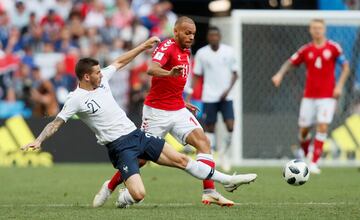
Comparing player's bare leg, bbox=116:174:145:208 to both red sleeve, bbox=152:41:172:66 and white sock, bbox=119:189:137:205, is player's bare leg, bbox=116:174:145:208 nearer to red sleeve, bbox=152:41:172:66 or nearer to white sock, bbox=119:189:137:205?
white sock, bbox=119:189:137:205

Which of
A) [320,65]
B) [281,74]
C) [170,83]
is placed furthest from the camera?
[320,65]

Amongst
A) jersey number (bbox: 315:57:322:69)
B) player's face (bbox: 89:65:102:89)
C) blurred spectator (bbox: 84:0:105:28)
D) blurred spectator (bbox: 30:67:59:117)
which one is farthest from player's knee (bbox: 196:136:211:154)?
blurred spectator (bbox: 84:0:105:28)

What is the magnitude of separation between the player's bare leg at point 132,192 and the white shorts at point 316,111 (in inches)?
281

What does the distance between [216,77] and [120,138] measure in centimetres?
701

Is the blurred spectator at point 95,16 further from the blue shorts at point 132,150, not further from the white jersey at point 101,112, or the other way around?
the blue shorts at point 132,150

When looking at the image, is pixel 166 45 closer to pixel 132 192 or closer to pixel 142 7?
pixel 132 192

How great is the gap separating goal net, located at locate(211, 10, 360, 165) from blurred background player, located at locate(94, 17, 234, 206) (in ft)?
27.7

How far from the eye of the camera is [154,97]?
1123cm

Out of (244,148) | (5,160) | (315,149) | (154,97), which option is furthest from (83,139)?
(154,97)

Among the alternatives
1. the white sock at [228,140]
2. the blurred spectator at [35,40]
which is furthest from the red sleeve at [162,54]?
the blurred spectator at [35,40]

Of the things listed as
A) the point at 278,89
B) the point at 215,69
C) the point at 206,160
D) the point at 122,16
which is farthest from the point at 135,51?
the point at 122,16

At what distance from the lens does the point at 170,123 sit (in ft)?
36.6

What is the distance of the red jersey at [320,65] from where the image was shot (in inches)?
663

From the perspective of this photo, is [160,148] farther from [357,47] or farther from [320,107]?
[357,47]
